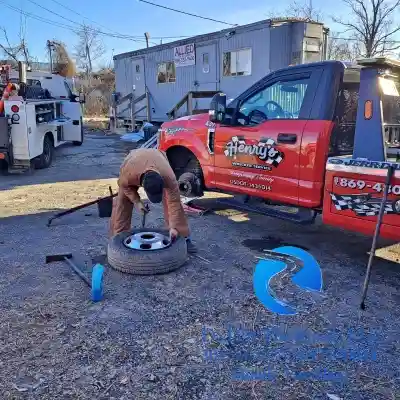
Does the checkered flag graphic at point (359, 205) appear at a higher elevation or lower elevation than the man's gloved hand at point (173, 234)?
higher

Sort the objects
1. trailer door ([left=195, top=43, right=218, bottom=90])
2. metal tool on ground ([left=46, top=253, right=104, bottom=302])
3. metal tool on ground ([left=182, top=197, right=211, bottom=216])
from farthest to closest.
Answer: trailer door ([left=195, top=43, right=218, bottom=90]) < metal tool on ground ([left=182, top=197, right=211, bottom=216]) < metal tool on ground ([left=46, top=253, right=104, bottom=302])

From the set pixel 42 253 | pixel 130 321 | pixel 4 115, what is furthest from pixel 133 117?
pixel 130 321

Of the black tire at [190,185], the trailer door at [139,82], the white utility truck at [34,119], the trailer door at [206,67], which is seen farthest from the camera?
the trailer door at [139,82]

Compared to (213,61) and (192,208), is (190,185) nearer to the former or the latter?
(192,208)

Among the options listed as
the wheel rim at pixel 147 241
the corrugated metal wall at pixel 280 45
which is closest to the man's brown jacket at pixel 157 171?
the wheel rim at pixel 147 241

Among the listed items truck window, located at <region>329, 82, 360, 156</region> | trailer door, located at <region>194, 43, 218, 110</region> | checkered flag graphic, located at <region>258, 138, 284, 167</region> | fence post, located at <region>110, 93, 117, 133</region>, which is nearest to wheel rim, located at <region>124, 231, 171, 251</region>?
checkered flag graphic, located at <region>258, 138, 284, 167</region>

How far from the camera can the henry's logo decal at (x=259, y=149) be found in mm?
4625

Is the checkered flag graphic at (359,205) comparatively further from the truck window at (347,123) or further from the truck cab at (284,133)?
the truck window at (347,123)

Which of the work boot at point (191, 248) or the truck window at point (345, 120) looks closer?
the truck window at point (345, 120)

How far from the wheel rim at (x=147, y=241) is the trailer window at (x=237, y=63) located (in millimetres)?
9684

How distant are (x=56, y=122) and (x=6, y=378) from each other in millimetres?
8689

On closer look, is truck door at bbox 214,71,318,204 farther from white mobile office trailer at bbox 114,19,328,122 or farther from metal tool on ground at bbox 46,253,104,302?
white mobile office trailer at bbox 114,19,328,122

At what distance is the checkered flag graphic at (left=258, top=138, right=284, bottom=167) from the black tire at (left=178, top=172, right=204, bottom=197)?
138cm

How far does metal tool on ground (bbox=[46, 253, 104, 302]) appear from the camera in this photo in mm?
3359
